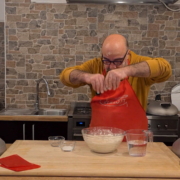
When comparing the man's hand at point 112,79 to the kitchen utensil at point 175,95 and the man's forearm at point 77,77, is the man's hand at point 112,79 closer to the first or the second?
the man's forearm at point 77,77

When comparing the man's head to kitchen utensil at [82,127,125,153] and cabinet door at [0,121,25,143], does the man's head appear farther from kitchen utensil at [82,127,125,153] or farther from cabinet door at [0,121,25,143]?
cabinet door at [0,121,25,143]

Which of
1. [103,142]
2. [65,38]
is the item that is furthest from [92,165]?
[65,38]

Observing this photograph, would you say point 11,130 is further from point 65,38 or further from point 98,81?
point 98,81

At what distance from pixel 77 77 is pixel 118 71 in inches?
14.5

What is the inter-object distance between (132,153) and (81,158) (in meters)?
0.26

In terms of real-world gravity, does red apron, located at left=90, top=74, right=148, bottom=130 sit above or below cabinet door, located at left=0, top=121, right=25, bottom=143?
above

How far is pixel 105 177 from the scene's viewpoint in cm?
118

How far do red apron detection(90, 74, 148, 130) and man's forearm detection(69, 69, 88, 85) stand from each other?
0.81 ft

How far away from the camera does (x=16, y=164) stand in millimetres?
1247

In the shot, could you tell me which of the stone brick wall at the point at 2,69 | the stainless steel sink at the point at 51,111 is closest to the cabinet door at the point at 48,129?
the stainless steel sink at the point at 51,111

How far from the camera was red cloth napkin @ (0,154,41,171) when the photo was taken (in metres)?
1.22

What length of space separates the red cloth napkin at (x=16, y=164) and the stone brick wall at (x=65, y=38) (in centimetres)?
215

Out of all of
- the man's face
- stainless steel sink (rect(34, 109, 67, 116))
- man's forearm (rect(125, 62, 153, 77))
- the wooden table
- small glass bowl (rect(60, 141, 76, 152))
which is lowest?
stainless steel sink (rect(34, 109, 67, 116))

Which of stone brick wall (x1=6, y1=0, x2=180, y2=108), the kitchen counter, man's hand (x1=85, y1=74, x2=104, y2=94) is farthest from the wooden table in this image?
stone brick wall (x1=6, y1=0, x2=180, y2=108)
